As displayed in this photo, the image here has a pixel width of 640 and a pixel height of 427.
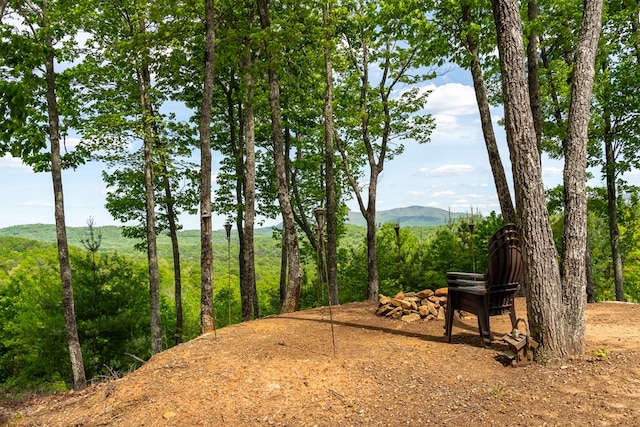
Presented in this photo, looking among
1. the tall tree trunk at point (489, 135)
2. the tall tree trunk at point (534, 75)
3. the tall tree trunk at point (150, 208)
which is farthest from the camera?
the tall tree trunk at point (150, 208)

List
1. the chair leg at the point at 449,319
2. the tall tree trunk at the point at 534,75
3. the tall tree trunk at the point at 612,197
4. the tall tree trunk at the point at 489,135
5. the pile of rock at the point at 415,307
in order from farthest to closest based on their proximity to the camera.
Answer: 1. the tall tree trunk at the point at 612,197
2. the tall tree trunk at the point at 534,75
3. the tall tree trunk at the point at 489,135
4. the pile of rock at the point at 415,307
5. the chair leg at the point at 449,319

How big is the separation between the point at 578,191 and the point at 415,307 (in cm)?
327

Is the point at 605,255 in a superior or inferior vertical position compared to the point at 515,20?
inferior

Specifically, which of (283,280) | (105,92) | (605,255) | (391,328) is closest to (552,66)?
(391,328)

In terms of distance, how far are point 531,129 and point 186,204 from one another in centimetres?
1373

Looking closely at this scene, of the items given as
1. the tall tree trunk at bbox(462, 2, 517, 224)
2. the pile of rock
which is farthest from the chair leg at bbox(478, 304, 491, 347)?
the tall tree trunk at bbox(462, 2, 517, 224)

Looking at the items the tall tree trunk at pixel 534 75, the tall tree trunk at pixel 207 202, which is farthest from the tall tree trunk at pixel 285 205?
the tall tree trunk at pixel 534 75

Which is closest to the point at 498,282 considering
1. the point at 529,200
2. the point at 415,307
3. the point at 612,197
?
the point at 529,200

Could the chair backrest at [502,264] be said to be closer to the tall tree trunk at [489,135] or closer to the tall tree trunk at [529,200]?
the tall tree trunk at [529,200]

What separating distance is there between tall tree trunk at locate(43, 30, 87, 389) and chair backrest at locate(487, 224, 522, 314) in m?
→ 11.0

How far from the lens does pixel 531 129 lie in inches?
171

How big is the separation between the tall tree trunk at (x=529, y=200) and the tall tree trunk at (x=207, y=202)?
501 centimetres

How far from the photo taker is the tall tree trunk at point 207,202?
22.9ft

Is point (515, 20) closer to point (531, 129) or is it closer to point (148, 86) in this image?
point (531, 129)
